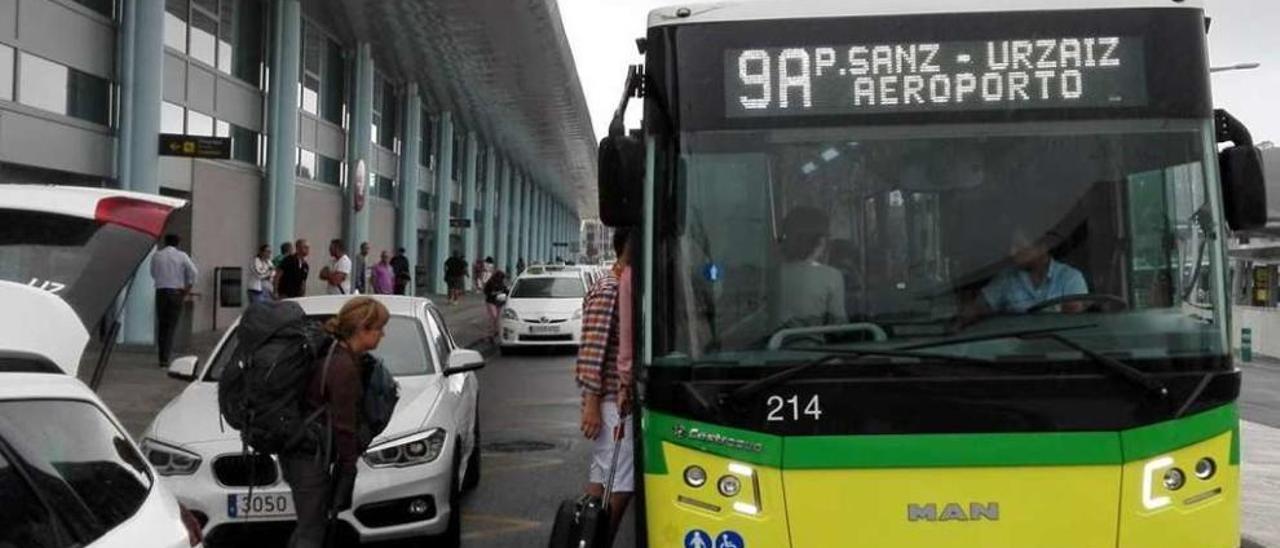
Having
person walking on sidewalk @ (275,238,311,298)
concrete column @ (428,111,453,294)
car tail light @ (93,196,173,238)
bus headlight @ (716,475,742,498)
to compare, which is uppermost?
concrete column @ (428,111,453,294)

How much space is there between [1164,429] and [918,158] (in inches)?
51.8

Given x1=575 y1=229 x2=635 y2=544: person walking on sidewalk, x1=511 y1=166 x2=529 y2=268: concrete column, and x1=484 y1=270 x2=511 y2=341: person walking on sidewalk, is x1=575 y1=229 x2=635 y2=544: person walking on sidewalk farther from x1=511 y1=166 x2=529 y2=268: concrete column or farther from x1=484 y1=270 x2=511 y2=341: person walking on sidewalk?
x1=511 y1=166 x2=529 y2=268: concrete column

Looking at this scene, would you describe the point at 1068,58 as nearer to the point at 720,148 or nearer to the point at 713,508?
the point at 720,148

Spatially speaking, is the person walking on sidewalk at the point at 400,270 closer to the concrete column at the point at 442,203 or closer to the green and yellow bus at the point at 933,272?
the concrete column at the point at 442,203

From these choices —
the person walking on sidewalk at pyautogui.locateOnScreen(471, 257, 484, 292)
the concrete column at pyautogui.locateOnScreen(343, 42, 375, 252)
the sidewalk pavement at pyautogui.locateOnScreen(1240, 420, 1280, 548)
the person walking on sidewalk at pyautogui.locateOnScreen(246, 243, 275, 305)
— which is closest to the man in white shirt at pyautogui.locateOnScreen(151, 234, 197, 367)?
the person walking on sidewalk at pyautogui.locateOnScreen(246, 243, 275, 305)

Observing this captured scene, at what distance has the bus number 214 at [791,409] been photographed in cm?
456

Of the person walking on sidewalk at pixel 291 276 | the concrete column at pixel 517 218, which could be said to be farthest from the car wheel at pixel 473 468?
the concrete column at pixel 517 218

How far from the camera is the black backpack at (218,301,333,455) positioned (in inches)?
214

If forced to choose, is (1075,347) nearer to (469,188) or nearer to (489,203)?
(469,188)

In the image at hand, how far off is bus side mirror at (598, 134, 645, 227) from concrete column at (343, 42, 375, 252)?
28.7 metres

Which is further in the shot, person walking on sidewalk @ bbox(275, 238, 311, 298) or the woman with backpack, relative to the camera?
person walking on sidewalk @ bbox(275, 238, 311, 298)

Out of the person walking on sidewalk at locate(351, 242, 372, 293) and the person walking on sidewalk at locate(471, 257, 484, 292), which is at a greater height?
the person walking on sidewalk at locate(471, 257, 484, 292)

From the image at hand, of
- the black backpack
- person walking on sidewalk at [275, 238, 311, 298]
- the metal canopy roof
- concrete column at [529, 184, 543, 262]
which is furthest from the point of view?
concrete column at [529, 184, 543, 262]

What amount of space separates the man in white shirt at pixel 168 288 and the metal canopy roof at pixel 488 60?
1241 cm
